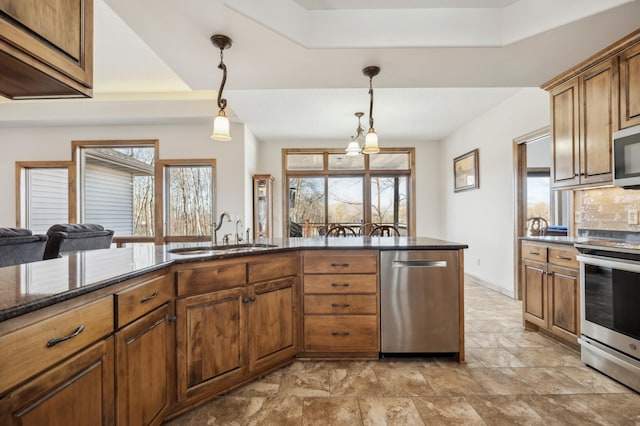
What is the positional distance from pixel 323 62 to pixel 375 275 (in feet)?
5.81

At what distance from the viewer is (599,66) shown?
254 centimetres

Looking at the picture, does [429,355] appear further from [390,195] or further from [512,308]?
[390,195]

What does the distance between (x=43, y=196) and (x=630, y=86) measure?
303 inches

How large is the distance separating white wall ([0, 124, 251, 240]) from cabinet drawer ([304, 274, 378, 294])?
3.12 m

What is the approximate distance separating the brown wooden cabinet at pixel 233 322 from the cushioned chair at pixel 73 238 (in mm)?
1916

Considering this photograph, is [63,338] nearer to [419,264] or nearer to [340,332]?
[340,332]

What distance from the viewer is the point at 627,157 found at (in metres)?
2.26

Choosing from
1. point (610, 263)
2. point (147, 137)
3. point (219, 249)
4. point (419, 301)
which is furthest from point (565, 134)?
point (147, 137)

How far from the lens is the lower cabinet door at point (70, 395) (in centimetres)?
82

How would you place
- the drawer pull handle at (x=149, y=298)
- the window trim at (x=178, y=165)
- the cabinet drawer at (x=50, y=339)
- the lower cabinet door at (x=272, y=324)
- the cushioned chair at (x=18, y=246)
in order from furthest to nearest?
the window trim at (x=178, y=165) < the cushioned chair at (x=18, y=246) < the lower cabinet door at (x=272, y=324) < the drawer pull handle at (x=149, y=298) < the cabinet drawer at (x=50, y=339)

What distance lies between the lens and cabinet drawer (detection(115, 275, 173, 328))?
1274 mm

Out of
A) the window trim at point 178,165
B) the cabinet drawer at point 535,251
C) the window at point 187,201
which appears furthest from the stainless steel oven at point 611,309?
the window at point 187,201

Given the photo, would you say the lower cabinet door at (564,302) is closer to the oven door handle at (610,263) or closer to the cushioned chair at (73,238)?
the oven door handle at (610,263)

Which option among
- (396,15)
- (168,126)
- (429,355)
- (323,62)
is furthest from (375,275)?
(168,126)
